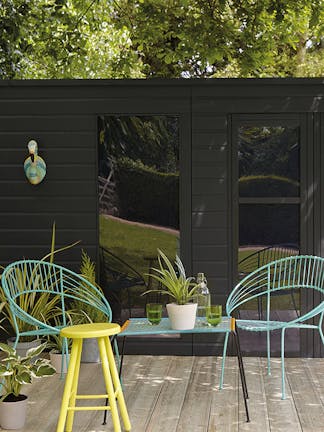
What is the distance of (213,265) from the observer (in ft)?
20.0

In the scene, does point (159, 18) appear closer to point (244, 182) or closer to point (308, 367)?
point (244, 182)

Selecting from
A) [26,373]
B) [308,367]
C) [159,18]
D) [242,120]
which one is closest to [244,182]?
[242,120]

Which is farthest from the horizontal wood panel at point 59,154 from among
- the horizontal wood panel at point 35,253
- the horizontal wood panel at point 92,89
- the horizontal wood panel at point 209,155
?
the horizontal wood panel at point 209,155

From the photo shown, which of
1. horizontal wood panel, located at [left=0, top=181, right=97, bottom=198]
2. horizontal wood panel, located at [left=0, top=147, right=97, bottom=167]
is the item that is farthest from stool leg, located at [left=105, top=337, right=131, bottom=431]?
horizontal wood panel, located at [left=0, top=147, right=97, bottom=167]

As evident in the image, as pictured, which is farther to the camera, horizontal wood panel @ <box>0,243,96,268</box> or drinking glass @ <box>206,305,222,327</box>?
horizontal wood panel @ <box>0,243,96,268</box>

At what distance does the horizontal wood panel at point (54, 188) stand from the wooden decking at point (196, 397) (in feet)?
4.41

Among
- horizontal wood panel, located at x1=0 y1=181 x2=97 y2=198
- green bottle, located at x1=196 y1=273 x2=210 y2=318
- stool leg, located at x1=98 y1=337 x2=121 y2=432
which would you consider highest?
horizontal wood panel, located at x1=0 y1=181 x2=97 y2=198

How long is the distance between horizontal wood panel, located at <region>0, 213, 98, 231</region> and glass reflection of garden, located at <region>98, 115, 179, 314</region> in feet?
0.32

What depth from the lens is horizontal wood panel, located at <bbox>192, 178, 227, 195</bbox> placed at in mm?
6082

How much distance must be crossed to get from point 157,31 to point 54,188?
4.88m

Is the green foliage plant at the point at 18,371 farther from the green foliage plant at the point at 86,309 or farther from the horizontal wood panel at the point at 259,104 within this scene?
the horizontal wood panel at the point at 259,104

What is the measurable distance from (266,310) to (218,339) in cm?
44

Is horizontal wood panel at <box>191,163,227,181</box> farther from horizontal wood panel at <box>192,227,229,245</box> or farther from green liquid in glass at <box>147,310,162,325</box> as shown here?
green liquid in glass at <box>147,310,162,325</box>

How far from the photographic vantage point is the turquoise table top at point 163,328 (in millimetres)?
4383
